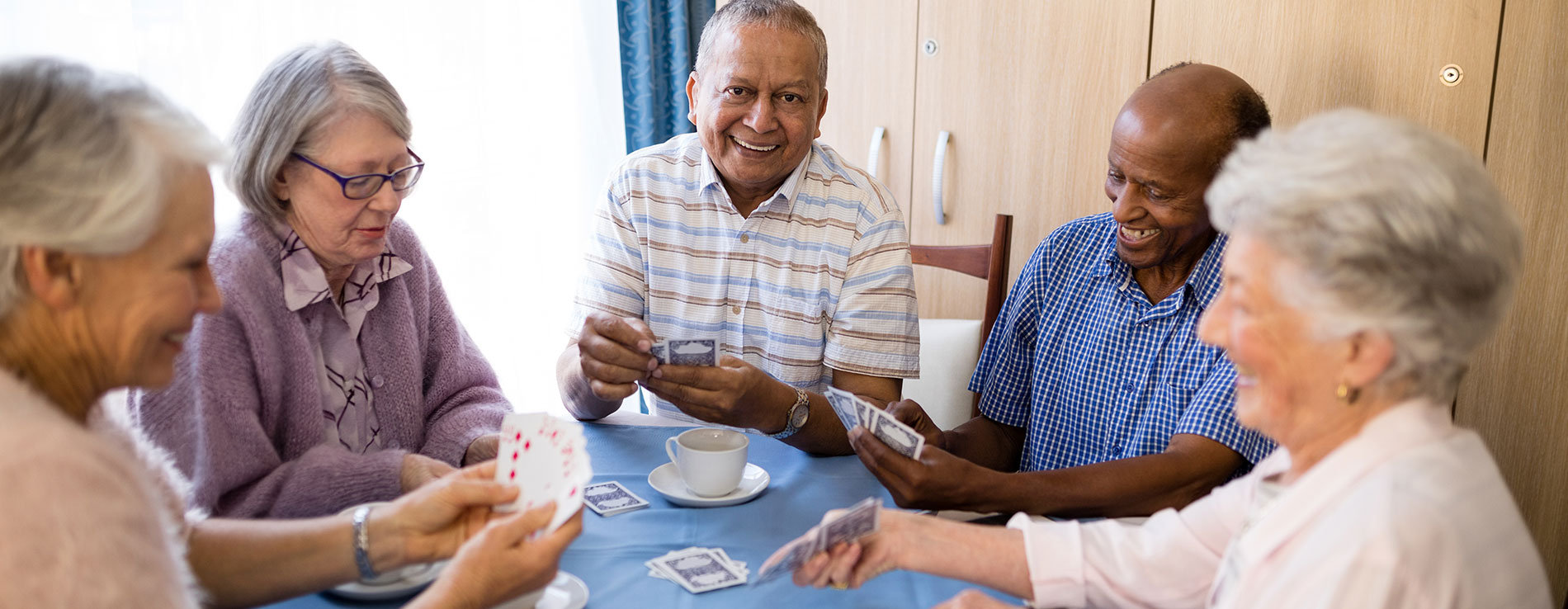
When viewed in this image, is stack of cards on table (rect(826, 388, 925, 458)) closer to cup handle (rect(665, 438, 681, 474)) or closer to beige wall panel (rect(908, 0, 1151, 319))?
cup handle (rect(665, 438, 681, 474))

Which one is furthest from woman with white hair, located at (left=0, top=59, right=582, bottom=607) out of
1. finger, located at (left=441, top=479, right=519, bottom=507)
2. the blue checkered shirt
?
the blue checkered shirt

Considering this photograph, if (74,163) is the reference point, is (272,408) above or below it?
below

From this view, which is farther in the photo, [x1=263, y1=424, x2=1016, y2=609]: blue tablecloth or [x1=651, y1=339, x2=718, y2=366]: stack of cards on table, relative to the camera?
[x1=651, y1=339, x2=718, y2=366]: stack of cards on table

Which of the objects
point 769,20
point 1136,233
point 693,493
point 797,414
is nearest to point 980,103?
point 769,20

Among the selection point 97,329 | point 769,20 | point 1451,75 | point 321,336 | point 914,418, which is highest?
point 769,20

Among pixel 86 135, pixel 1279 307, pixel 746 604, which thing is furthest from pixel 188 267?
pixel 1279 307

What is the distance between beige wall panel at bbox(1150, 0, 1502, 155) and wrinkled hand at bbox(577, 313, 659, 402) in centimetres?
196

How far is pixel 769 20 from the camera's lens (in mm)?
2287

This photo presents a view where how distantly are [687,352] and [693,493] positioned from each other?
0.33 m

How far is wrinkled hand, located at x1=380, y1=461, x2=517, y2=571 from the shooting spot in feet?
4.36

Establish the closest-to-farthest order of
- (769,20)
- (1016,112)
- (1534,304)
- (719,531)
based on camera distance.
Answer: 1. (719,531)
2. (769,20)
3. (1534,304)
4. (1016,112)

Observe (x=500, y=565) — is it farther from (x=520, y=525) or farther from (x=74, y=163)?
(x=74, y=163)

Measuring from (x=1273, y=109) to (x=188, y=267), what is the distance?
8.86ft

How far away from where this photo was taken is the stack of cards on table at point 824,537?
4.07ft
